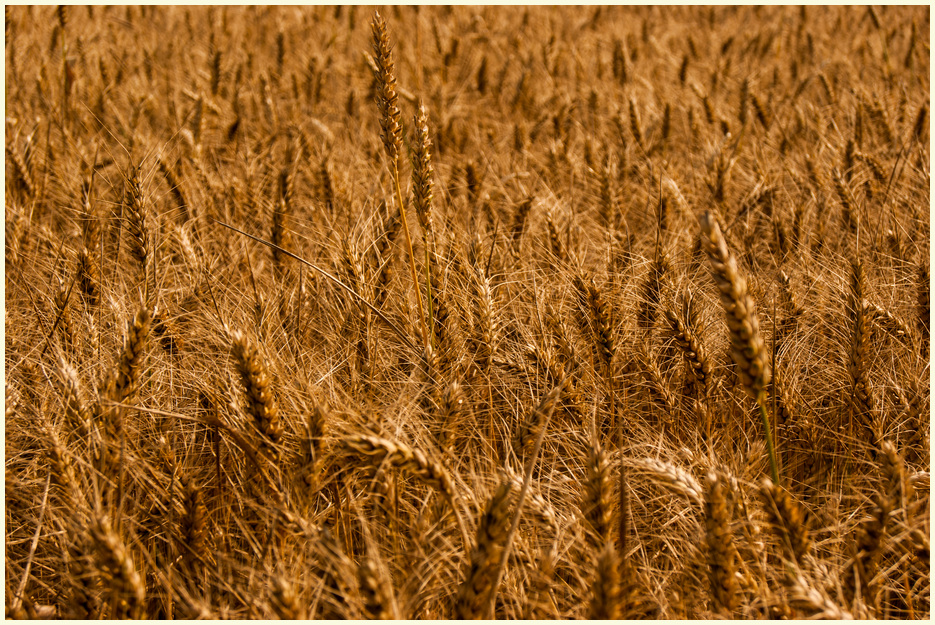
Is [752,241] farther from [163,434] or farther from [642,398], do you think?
[163,434]

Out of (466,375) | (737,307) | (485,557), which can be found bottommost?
(485,557)

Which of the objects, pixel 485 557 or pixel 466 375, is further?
pixel 466 375

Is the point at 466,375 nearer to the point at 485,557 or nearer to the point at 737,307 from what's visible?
the point at 485,557

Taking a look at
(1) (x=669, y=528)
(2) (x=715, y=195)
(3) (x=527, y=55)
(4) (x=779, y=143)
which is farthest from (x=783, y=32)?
(1) (x=669, y=528)

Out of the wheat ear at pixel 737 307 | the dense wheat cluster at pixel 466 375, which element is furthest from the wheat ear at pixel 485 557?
the wheat ear at pixel 737 307

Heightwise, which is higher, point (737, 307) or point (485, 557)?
point (737, 307)

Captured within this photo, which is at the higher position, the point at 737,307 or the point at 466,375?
the point at 737,307

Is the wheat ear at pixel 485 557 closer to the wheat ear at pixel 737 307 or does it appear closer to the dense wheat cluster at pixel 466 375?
the dense wheat cluster at pixel 466 375

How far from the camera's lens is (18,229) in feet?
7.38

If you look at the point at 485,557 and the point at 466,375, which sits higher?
the point at 466,375

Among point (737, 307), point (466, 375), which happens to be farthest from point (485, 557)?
point (466, 375)

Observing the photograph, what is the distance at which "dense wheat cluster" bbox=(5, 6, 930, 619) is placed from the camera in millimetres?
1229

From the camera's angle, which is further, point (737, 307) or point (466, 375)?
point (466, 375)

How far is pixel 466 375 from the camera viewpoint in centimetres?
184
